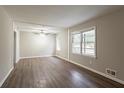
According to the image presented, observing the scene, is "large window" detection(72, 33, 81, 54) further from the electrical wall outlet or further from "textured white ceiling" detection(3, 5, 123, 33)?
the electrical wall outlet

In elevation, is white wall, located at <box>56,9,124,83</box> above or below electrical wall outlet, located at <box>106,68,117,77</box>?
above

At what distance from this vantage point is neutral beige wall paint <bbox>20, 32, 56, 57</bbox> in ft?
30.5

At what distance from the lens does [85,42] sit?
5.54 metres

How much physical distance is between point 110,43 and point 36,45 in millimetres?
7306

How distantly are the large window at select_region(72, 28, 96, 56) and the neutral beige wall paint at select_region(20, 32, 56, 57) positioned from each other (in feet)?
14.0

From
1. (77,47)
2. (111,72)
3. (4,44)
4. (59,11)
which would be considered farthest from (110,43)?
(4,44)

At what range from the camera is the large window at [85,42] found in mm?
4880

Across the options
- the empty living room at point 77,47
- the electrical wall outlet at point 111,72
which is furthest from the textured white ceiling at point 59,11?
the electrical wall outlet at point 111,72

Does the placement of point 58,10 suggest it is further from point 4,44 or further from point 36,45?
point 36,45

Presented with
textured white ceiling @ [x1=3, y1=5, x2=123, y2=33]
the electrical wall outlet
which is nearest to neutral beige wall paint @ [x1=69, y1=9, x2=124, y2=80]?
the electrical wall outlet

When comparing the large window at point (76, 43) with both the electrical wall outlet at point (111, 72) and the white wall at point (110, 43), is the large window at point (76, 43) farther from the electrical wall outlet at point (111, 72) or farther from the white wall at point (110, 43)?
the electrical wall outlet at point (111, 72)

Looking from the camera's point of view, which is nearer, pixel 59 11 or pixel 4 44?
pixel 4 44
